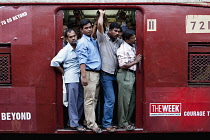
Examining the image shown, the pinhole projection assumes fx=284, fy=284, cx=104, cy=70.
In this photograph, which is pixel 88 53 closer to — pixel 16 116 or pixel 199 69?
pixel 16 116

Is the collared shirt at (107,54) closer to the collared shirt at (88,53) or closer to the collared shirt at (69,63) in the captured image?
the collared shirt at (88,53)

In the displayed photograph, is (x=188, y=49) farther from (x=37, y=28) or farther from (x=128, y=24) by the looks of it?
A: (x=37, y=28)

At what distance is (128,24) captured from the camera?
4.98 meters

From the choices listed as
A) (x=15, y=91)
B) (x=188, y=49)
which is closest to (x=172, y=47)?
(x=188, y=49)

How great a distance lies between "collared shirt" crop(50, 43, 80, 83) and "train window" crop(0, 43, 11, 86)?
62cm

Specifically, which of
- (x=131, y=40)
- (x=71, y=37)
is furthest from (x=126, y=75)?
(x=71, y=37)

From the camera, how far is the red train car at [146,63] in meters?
3.94

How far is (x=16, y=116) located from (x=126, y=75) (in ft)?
5.43

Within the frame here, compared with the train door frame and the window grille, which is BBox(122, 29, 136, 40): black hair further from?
→ the window grille

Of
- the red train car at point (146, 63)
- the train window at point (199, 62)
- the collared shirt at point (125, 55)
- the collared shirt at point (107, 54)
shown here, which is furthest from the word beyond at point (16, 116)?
the train window at point (199, 62)

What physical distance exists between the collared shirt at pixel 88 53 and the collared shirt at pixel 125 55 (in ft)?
0.98

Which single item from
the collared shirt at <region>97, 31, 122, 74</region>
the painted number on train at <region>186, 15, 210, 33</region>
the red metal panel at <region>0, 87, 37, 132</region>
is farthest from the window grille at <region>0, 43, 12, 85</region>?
the painted number on train at <region>186, 15, 210, 33</region>

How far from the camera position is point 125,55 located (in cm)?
401

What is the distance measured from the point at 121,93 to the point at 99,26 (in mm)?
999
